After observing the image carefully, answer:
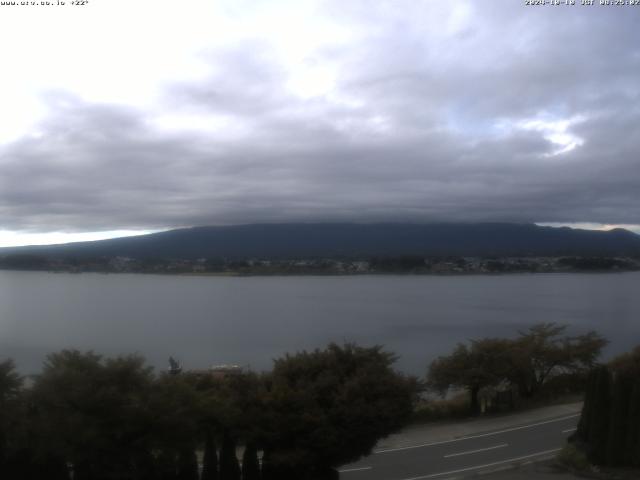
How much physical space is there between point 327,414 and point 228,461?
81.1 inches

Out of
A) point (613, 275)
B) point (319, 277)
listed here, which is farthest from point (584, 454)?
point (613, 275)

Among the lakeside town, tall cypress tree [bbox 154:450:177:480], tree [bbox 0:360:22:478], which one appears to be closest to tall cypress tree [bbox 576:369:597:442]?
tall cypress tree [bbox 154:450:177:480]

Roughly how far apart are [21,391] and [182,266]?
380 ft

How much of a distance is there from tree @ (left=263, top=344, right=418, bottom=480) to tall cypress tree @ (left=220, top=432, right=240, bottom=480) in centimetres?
68

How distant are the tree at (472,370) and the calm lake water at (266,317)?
1155cm

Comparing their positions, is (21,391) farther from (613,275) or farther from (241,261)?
(613,275)

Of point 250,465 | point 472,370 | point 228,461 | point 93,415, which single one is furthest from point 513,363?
point 93,415

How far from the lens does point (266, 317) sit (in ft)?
238

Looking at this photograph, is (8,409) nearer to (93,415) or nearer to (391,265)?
(93,415)

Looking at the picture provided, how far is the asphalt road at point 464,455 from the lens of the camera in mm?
17000

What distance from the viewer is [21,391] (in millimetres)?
12672

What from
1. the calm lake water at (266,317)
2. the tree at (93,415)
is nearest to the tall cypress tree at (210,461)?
the tree at (93,415)

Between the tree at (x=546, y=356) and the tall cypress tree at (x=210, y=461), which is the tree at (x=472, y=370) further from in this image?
the tall cypress tree at (x=210, y=461)

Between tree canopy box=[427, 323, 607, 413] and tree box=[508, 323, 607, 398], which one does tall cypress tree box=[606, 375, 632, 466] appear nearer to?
tree canopy box=[427, 323, 607, 413]
